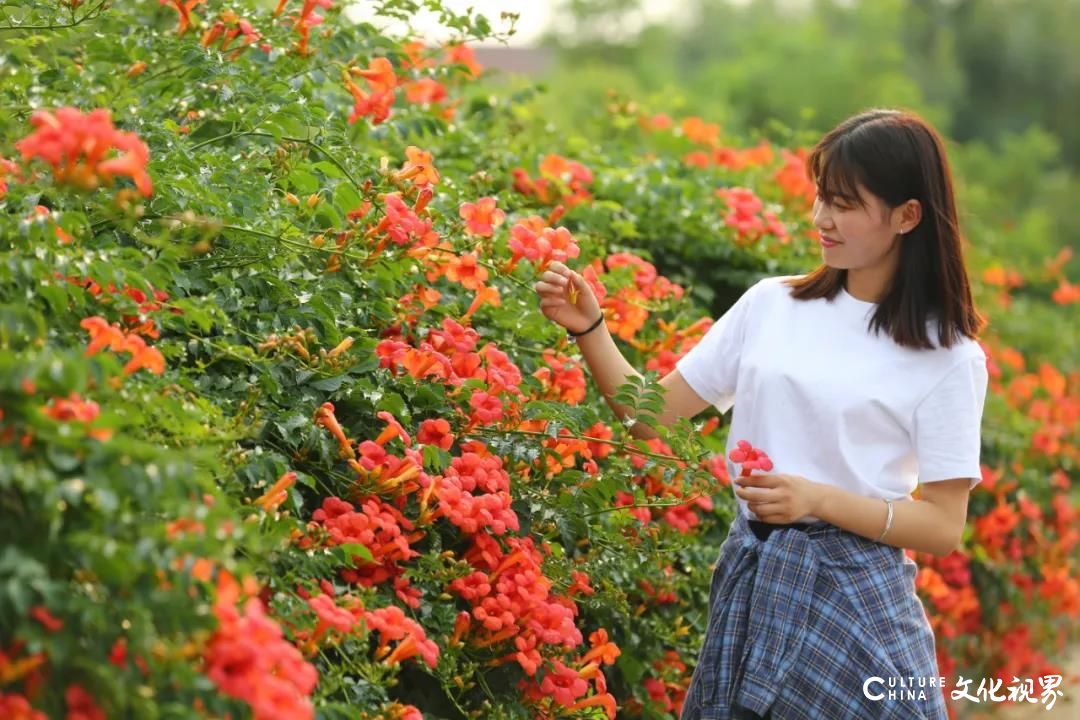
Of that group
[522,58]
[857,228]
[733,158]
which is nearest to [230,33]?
[857,228]

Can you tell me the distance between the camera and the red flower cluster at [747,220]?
457 centimetres

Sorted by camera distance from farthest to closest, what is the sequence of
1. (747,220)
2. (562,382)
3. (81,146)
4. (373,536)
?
1. (747,220)
2. (562,382)
3. (373,536)
4. (81,146)

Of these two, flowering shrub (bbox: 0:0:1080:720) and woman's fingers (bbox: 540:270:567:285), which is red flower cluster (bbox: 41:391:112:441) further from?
woman's fingers (bbox: 540:270:567:285)

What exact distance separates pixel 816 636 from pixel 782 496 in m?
0.29

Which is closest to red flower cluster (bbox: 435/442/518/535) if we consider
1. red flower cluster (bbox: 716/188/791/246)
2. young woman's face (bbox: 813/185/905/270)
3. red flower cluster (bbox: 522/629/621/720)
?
red flower cluster (bbox: 522/629/621/720)

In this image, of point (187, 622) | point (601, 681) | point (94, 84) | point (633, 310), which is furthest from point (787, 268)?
point (187, 622)

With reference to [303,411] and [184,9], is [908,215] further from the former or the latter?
[184,9]

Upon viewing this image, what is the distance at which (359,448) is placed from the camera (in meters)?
2.57

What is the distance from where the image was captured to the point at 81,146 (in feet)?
6.17

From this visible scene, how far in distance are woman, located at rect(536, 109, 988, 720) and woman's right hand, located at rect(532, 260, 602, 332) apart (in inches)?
0.6

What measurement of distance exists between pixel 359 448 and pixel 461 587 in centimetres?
32

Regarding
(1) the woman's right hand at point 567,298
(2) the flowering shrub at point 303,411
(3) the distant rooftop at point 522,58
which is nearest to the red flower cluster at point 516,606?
(2) the flowering shrub at point 303,411

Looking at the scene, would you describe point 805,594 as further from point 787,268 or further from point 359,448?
point 787,268

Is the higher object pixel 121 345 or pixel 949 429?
pixel 121 345
